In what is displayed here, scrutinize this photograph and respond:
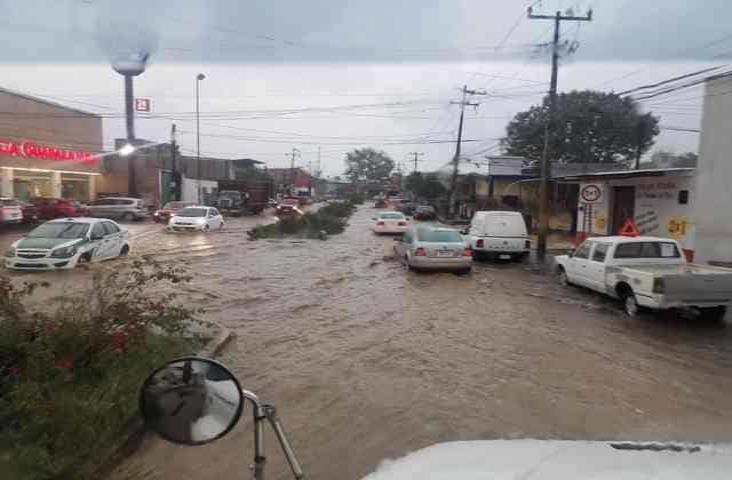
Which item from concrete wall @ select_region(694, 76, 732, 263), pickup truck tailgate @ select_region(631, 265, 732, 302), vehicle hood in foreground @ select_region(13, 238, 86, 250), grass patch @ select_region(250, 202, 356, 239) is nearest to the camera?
pickup truck tailgate @ select_region(631, 265, 732, 302)

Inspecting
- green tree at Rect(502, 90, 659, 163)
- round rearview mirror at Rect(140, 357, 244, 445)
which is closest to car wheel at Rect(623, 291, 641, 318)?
round rearview mirror at Rect(140, 357, 244, 445)

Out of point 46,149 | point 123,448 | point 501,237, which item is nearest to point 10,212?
point 46,149

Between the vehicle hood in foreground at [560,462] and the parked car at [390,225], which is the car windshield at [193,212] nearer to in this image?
the parked car at [390,225]

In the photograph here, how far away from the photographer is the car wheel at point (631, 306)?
10.1 metres

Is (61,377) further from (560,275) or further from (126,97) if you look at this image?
(126,97)

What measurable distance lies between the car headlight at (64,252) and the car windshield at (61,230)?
77 centimetres

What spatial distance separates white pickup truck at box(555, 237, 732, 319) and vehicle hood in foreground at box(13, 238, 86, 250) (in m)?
12.2

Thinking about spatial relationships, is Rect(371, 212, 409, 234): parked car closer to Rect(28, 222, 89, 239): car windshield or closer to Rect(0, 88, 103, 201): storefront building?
Rect(28, 222, 89, 239): car windshield

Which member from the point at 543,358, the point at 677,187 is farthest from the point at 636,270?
the point at 677,187

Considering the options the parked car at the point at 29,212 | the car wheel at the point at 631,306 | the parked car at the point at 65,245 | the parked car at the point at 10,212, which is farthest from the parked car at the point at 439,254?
the parked car at the point at 29,212

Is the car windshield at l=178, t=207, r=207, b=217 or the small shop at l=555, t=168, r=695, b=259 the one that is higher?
the small shop at l=555, t=168, r=695, b=259

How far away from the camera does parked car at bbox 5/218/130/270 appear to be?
13.5m

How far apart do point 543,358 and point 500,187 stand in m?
43.5

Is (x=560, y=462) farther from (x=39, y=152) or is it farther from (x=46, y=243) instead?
→ (x=39, y=152)
